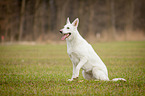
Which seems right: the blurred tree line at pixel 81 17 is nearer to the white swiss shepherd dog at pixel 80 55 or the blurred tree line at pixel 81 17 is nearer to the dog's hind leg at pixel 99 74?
the white swiss shepherd dog at pixel 80 55

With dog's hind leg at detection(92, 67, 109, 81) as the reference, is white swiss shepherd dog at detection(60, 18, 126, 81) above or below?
above

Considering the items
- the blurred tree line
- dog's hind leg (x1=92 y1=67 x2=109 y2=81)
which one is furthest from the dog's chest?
the blurred tree line

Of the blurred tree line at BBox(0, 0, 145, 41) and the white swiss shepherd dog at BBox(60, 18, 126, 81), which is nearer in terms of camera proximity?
the white swiss shepherd dog at BBox(60, 18, 126, 81)

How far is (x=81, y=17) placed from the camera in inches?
1741

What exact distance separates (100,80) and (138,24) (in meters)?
54.9

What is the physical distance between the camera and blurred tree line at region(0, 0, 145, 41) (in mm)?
41625

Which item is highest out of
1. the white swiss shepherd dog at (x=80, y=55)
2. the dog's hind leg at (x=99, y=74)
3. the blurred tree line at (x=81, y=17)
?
the blurred tree line at (x=81, y=17)

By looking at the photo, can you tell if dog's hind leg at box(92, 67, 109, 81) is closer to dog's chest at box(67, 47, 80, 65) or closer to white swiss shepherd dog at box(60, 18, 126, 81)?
white swiss shepherd dog at box(60, 18, 126, 81)

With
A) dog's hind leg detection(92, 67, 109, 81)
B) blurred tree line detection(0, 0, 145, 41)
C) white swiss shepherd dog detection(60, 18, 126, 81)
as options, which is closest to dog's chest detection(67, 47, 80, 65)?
white swiss shepherd dog detection(60, 18, 126, 81)

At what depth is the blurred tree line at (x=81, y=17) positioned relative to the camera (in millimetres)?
41625


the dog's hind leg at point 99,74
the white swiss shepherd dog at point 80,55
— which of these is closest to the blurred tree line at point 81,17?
the white swiss shepherd dog at point 80,55

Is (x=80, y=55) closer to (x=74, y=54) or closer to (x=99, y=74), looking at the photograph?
(x=74, y=54)

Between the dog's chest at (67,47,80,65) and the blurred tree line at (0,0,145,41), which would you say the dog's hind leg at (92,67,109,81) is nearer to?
the dog's chest at (67,47,80,65)

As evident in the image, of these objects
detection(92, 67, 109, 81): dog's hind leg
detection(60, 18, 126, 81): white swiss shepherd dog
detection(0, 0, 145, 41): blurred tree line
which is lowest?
detection(92, 67, 109, 81): dog's hind leg
